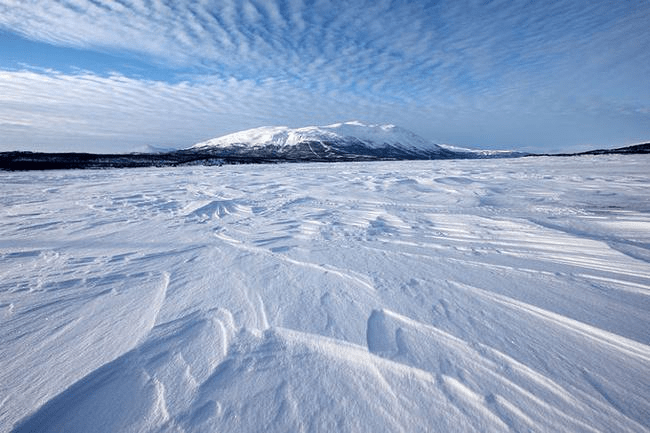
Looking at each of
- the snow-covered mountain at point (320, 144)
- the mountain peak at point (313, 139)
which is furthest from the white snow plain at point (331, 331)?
the mountain peak at point (313, 139)

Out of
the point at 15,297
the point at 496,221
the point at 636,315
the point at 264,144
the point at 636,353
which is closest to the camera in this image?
the point at 636,353

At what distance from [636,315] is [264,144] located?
156 meters

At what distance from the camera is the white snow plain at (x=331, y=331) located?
1413 millimetres

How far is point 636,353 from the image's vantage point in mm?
1748

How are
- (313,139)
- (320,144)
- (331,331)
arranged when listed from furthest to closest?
(313,139), (320,144), (331,331)

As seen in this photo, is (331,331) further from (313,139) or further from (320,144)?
(313,139)

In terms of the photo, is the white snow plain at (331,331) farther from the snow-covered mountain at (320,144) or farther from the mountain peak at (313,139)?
the mountain peak at (313,139)

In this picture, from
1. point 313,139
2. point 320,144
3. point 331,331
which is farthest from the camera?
point 313,139

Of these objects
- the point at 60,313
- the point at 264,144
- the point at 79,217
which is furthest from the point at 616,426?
the point at 264,144

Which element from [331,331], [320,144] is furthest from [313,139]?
[331,331]

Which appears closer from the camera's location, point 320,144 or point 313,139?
point 320,144

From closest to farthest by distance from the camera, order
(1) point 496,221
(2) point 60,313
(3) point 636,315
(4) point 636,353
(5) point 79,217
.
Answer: (4) point 636,353
(3) point 636,315
(2) point 60,313
(1) point 496,221
(5) point 79,217

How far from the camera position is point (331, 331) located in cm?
200

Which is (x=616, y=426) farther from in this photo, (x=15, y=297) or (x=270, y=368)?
(x=15, y=297)
